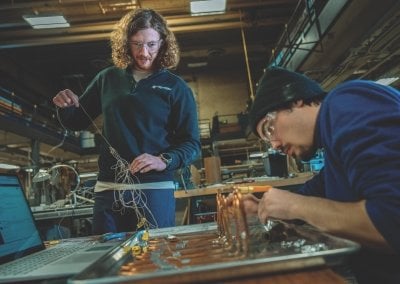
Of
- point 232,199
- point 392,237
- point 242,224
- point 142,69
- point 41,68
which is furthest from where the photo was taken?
point 41,68

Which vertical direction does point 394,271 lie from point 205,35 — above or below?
below

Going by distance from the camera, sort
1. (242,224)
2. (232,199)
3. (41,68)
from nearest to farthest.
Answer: (242,224), (232,199), (41,68)

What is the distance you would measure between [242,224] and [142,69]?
1110 mm

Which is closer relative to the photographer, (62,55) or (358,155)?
(358,155)

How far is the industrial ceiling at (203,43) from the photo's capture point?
13.2 feet

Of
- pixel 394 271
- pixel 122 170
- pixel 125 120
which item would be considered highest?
pixel 125 120

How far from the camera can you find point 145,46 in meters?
1.59

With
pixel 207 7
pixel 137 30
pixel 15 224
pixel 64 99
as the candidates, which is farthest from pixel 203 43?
pixel 15 224

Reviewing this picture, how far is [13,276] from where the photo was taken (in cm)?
70

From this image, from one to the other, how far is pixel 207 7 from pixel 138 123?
451 cm

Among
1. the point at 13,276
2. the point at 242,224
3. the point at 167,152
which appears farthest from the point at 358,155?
the point at 167,152

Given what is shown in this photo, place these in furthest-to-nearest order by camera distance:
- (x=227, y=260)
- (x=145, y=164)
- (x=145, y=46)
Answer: (x=145, y=46)
(x=145, y=164)
(x=227, y=260)

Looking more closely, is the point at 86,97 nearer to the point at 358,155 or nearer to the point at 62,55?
the point at 358,155

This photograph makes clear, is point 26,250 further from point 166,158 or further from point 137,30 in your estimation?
point 137,30
